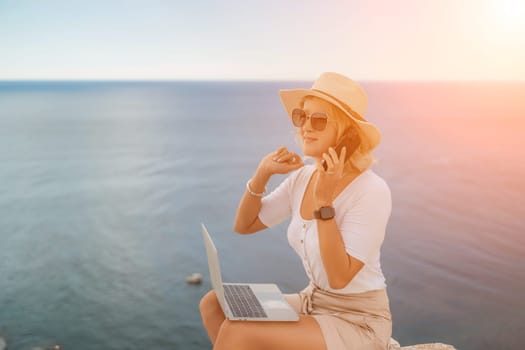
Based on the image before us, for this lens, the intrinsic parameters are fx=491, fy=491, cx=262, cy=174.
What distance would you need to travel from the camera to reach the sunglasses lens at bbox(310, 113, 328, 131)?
111 inches

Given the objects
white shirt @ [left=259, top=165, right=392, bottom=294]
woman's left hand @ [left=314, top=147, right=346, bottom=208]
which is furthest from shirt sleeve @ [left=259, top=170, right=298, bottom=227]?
woman's left hand @ [left=314, top=147, right=346, bottom=208]

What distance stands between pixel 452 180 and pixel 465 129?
27773 mm

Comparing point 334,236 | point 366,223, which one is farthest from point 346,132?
point 334,236

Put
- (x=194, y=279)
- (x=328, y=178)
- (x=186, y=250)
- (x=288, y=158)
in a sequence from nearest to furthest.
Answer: (x=328, y=178)
(x=288, y=158)
(x=194, y=279)
(x=186, y=250)

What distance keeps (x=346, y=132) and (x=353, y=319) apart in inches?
41.8

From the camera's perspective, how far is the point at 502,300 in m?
10.2

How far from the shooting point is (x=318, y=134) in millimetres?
2848

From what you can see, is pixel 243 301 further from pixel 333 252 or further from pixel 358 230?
pixel 358 230

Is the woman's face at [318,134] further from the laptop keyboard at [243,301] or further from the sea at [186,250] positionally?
the sea at [186,250]

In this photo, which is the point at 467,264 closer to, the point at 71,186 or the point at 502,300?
the point at 502,300

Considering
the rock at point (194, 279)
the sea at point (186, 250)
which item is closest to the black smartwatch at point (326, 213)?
the sea at point (186, 250)

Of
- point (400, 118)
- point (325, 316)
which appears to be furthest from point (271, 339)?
point (400, 118)

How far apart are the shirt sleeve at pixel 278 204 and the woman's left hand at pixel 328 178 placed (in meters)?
0.70

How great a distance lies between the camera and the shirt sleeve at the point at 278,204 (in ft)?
10.7
